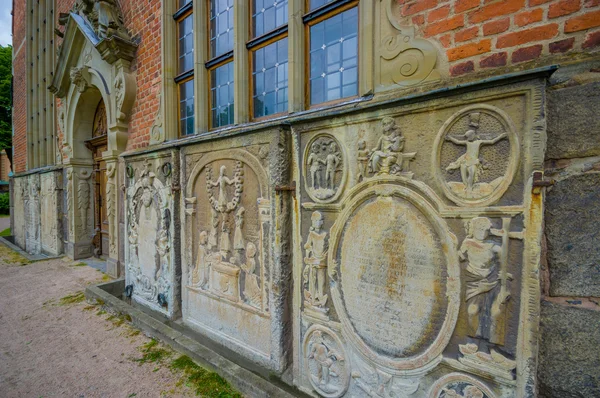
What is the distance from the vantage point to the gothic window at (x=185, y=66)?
395 centimetres

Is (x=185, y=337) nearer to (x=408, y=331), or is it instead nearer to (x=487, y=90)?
(x=408, y=331)

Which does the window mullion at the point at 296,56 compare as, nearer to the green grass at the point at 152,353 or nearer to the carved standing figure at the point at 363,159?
the carved standing figure at the point at 363,159

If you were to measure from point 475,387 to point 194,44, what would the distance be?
14.5ft

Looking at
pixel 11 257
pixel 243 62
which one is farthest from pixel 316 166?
pixel 11 257

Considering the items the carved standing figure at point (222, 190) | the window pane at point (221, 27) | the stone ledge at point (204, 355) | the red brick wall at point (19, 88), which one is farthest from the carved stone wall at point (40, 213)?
the carved standing figure at point (222, 190)

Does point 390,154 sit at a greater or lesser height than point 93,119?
lesser

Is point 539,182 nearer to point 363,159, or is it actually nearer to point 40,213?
point 363,159

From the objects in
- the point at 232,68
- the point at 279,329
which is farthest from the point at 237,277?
the point at 232,68

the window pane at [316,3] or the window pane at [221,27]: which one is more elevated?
the window pane at [221,27]

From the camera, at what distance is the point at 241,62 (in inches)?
124

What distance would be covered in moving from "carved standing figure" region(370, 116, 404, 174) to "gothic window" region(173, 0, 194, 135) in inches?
124

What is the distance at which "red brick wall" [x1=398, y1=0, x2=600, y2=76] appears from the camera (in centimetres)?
140

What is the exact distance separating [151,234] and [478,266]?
3.59m

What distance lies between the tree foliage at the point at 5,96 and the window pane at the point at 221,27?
2127 cm
